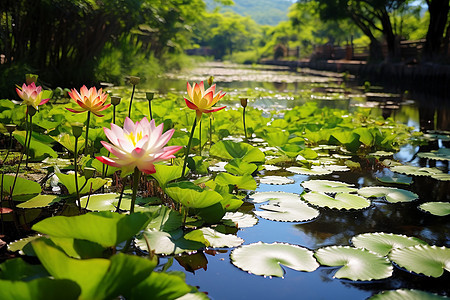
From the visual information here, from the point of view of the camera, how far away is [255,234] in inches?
51.6

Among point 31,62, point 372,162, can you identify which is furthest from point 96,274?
point 31,62

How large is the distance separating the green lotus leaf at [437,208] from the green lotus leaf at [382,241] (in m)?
0.33

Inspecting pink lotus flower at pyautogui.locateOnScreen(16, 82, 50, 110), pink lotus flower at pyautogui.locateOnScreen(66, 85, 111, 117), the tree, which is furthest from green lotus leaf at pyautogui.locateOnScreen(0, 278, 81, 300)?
the tree

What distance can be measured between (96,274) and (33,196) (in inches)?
36.7

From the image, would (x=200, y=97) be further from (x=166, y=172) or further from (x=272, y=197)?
(x=272, y=197)

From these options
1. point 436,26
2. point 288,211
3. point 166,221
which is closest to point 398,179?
point 288,211

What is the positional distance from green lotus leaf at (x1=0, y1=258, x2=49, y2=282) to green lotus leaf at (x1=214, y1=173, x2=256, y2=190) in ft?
2.53

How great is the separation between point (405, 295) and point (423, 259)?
0.23 meters

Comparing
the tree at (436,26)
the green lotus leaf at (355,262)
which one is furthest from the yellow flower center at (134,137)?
the tree at (436,26)

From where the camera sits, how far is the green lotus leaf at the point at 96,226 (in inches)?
30.9

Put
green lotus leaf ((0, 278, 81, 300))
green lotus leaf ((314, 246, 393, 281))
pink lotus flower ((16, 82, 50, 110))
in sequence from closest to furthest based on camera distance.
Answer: green lotus leaf ((0, 278, 81, 300)) → green lotus leaf ((314, 246, 393, 281)) → pink lotus flower ((16, 82, 50, 110))

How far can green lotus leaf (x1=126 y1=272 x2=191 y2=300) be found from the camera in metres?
0.74

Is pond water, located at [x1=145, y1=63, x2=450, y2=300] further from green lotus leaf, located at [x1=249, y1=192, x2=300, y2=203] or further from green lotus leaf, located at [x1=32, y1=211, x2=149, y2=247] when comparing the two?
green lotus leaf, located at [x1=32, y1=211, x2=149, y2=247]

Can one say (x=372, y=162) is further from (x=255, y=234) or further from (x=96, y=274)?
(x=96, y=274)
